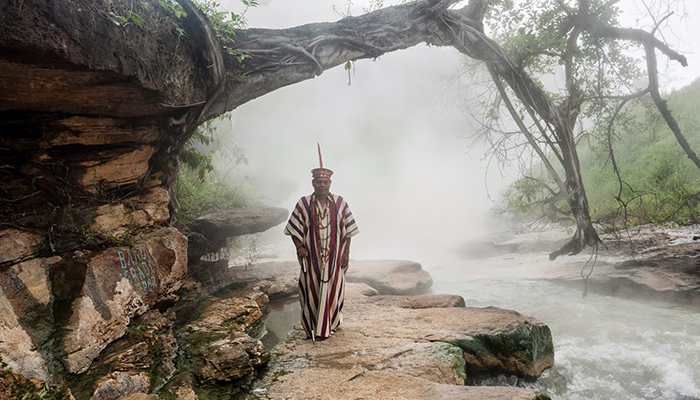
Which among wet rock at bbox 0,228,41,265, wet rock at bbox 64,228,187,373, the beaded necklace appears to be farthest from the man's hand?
wet rock at bbox 0,228,41,265

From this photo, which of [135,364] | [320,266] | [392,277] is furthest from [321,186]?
[392,277]

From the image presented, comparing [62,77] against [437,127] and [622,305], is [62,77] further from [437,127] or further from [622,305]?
[437,127]

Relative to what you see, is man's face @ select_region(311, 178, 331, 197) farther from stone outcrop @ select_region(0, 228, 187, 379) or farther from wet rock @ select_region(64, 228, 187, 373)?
stone outcrop @ select_region(0, 228, 187, 379)

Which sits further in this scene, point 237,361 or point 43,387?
point 237,361

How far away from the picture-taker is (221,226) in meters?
6.80

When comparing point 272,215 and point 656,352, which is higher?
point 272,215

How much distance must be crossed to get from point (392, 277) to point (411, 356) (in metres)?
4.37

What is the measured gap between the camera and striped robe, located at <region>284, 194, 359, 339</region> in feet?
12.4

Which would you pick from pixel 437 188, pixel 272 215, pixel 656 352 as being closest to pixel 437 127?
pixel 437 188

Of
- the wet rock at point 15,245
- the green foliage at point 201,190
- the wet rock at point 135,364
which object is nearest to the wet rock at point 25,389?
the wet rock at point 135,364

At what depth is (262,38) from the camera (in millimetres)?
4043

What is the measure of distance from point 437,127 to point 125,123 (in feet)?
115

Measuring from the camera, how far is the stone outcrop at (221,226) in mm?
6367

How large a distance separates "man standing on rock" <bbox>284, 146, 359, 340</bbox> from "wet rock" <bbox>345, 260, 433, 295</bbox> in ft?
10.7
